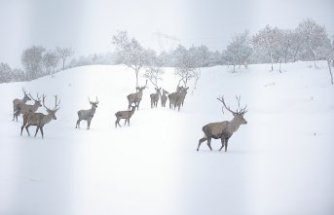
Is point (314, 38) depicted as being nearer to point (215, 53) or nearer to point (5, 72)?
point (215, 53)

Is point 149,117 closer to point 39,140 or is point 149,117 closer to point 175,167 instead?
point 39,140

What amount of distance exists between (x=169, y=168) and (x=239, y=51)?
87.8ft

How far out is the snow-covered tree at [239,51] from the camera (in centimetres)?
3192

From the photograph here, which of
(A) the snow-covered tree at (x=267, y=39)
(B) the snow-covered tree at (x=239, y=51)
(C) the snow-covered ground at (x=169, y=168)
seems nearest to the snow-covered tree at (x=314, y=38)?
(A) the snow-covered tree at (x=267, y=39)

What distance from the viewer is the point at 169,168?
6.56 metres

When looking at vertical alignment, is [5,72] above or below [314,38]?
below

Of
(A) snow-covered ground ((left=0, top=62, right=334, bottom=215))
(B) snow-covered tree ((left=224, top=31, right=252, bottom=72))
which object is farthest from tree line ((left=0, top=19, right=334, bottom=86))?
(A) snow-covered ground ((left=0, top=62, right=334, bottom=215))

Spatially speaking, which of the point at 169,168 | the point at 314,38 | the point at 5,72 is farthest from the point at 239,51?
the point at 169,168

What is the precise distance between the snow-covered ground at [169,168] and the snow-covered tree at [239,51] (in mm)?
18004

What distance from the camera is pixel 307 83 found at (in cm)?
1945

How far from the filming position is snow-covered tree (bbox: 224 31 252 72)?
31.9 m

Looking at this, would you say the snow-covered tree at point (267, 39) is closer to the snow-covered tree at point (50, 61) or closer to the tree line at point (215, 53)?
the tree line at point (215, 53)

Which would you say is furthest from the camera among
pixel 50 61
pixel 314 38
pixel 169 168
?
pixel 50 61

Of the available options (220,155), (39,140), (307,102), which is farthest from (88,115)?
(307,102)
